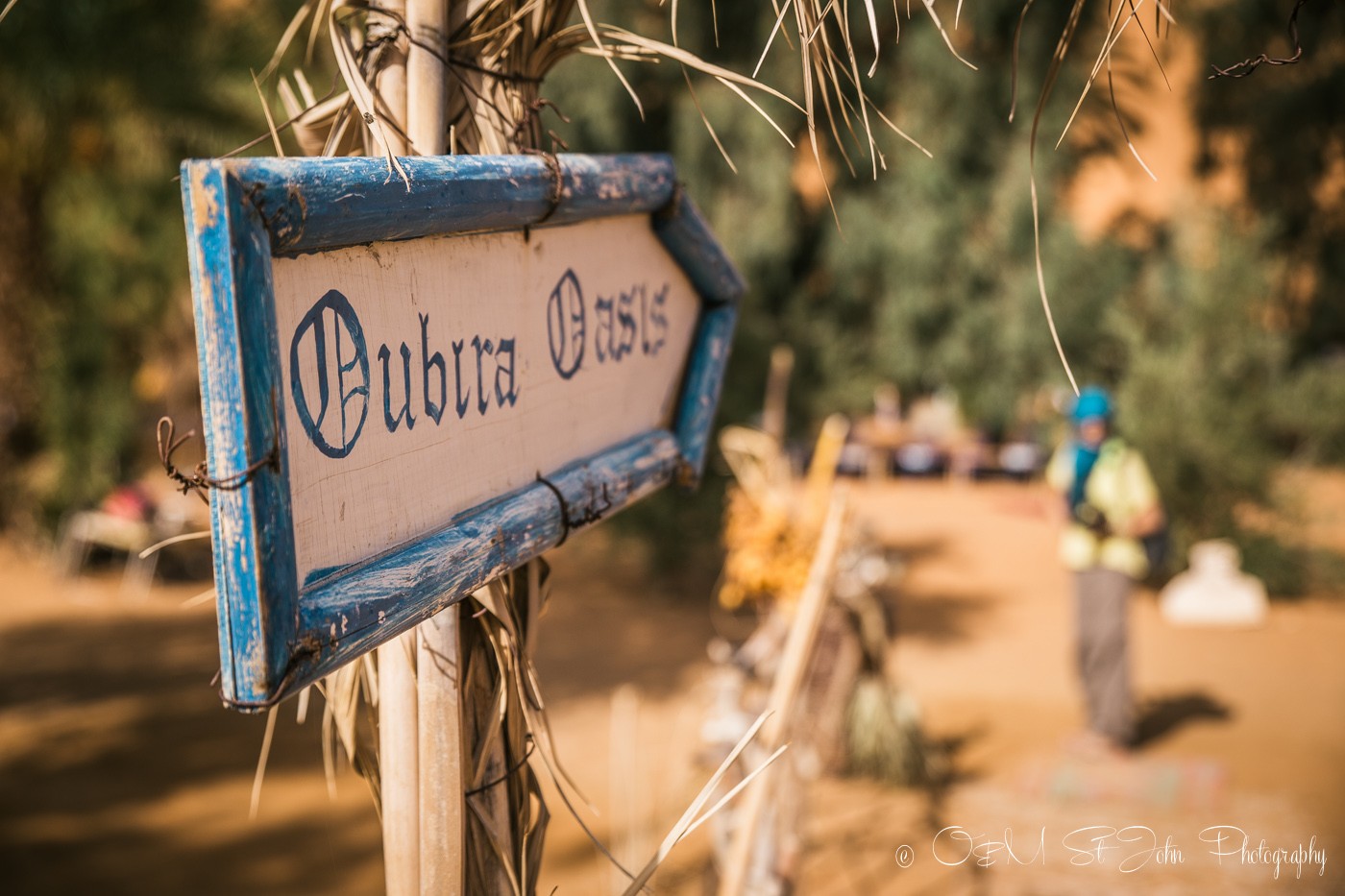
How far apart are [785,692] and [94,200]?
827 centimetres

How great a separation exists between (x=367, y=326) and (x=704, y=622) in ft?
21.6

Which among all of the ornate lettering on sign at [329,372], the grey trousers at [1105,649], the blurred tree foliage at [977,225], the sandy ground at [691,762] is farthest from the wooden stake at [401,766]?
the blurred tree foliage at [977,225]

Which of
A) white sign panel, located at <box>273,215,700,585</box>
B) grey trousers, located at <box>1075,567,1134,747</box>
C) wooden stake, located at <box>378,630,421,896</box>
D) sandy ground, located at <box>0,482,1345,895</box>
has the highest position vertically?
white sign panel, located at <box>273,215,700,585</box>

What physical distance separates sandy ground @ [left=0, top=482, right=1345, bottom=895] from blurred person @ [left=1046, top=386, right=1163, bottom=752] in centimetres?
31

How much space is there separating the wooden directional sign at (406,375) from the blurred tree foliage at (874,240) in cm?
596

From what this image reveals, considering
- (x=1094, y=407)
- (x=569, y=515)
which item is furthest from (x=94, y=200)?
(x=569, y=515)

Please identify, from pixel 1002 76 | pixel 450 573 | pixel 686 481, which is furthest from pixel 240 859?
pixel 1002 76

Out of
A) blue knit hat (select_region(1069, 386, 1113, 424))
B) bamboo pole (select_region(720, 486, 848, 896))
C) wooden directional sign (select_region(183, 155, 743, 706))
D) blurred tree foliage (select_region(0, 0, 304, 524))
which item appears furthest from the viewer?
blurred tree foliage (select_region(0, 0, 304, 524))

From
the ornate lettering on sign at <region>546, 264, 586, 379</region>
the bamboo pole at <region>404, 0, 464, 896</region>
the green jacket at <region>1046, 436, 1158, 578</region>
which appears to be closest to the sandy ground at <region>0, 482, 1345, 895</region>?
the green jacket at <region>1046, 436, 1158, 578</region>

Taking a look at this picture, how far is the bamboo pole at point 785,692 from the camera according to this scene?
1521 mm

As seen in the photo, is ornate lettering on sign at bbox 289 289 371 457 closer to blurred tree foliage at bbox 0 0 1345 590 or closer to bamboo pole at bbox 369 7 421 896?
bamboo pole at bbox 369 7 421 896

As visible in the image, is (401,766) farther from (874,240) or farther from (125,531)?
(874,240)

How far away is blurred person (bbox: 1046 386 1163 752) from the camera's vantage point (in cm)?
475

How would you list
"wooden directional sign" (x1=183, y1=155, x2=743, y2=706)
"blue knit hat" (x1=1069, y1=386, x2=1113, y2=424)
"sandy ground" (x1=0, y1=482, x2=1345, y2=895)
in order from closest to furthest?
1. "wooden directional sign" (x1=183, y1=155, x2=743, y2=706)
2. "sandy ground" (x1=0, y1=482, x2=1345, y2=895)
3. "blue knit hat" (x1=1069, y1=386, x2=1113, y2=424)
